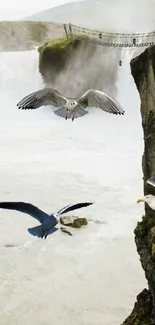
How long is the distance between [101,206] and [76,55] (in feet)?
35.3

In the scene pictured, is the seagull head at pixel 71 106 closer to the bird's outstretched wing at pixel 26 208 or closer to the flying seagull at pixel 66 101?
the flying seagull at pixel 66 101

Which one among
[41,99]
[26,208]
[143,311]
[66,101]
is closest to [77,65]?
[66,101]

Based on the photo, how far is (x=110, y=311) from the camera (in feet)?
24.5

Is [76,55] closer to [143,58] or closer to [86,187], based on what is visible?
[86,187]

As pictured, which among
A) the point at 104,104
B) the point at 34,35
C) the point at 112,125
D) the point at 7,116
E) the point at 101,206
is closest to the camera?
the point at 104,104

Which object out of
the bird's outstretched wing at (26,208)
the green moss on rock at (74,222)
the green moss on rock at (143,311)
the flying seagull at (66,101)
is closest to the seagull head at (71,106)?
the flying seagull at (66,101)

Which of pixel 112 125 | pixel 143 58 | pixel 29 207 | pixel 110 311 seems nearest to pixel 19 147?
pixel 112 125

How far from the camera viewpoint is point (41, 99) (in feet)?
19.9

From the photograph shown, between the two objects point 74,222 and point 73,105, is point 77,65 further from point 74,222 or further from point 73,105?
point 73,105

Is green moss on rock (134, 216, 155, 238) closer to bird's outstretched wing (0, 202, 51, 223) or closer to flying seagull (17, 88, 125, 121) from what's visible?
bird's outstretched wing (0, 202, 51, 223)

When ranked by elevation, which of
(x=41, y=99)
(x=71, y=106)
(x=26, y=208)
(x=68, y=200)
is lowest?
(x=68, y=200)

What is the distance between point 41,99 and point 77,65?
15.8 m

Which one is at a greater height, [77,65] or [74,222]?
[77,65]

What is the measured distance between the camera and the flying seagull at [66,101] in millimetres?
5750
